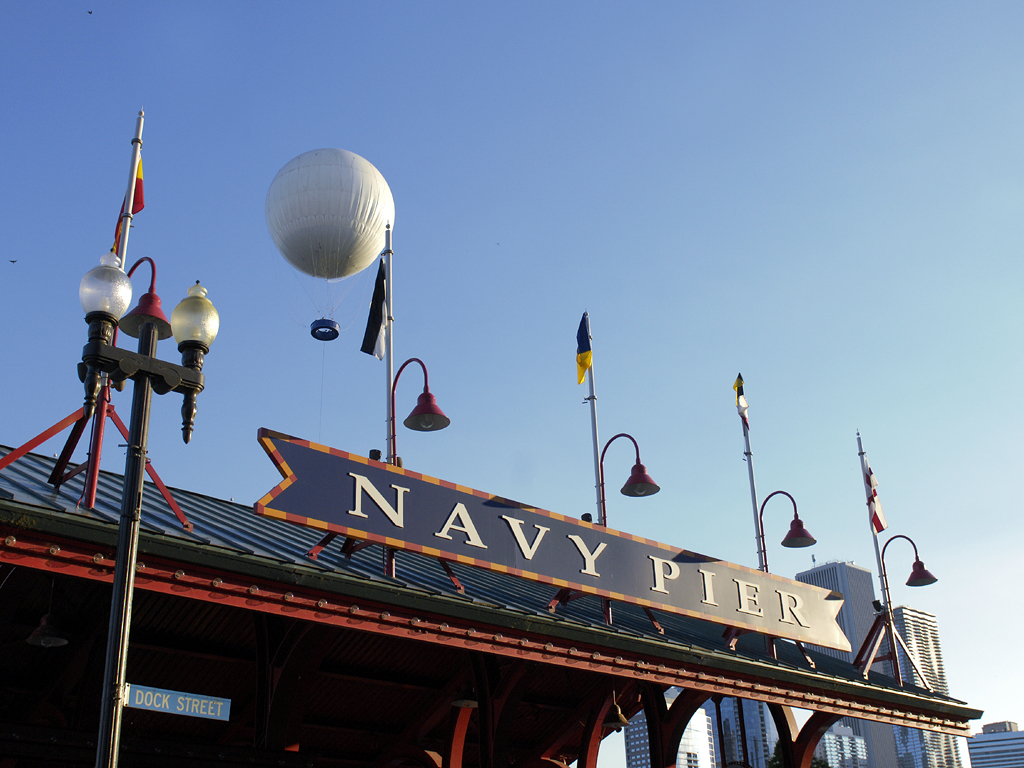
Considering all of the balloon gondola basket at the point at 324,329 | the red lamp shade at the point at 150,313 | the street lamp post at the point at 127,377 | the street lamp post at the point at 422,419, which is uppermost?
the balloon gondola basket at the point at 324,329

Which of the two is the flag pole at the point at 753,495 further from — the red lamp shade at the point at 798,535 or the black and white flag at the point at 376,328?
the black and white flag at the point at 376,328

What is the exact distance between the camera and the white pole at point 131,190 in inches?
543

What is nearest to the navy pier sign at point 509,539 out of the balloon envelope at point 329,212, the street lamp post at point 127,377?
the street lamp post at point 127,377

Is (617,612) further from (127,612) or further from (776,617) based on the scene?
(127,612)

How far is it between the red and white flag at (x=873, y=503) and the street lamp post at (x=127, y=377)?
2048 cm

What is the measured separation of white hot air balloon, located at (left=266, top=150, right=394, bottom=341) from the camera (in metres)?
27.4

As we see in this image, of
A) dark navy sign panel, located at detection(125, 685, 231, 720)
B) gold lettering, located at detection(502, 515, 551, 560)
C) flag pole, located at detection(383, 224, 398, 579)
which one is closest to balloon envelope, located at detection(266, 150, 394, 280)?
flag pole, located at detection(383, 224, 398, 579)

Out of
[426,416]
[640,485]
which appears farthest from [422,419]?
[640,485]

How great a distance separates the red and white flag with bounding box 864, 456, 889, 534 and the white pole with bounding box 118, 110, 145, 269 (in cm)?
1907

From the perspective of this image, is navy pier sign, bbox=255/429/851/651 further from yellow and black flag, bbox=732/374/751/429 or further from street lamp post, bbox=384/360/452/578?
yellow and black flag, bbox=732/374/751/429

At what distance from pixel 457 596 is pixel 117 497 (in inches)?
165

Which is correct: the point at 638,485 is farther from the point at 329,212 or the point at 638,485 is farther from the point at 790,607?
the point at 329,212

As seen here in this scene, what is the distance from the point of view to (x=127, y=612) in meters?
7.75

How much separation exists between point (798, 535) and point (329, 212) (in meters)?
14.7
